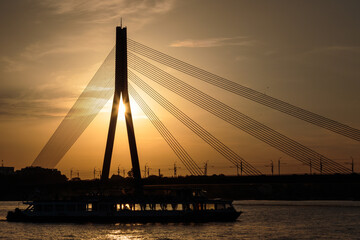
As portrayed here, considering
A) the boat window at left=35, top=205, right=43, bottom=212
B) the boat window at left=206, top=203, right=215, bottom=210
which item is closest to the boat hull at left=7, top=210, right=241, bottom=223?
the boat window at left=35, top=205, right=43, bottom=212

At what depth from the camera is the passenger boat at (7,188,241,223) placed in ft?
232

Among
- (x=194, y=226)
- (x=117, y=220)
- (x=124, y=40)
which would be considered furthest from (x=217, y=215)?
(x=124, y=40)

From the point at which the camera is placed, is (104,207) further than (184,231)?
Yes

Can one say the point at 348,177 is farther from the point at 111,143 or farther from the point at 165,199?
the point at 111,143

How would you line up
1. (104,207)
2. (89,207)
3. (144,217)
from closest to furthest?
(144,217)
(104,207)
(89,207)

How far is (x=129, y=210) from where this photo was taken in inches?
2827

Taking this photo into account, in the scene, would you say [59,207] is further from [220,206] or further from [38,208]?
[220,206]

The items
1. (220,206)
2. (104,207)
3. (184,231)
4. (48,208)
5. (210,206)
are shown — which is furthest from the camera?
(48,208)

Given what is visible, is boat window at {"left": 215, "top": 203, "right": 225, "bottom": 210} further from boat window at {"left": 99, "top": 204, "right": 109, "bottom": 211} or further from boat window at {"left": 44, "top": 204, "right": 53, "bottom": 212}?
boat window at {"left": 44, "top": 204, "right": 53, "bottom": 212}

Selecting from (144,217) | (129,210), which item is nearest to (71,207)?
(129,210)

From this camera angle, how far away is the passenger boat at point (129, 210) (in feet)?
232

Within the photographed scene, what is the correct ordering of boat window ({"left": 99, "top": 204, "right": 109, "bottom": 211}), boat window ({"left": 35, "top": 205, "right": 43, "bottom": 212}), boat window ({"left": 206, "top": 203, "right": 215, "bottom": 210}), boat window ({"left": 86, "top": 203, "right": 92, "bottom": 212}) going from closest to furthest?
boat window ({"left": 206, "top": 203, "right": 215, "bottom": 210}), boat window ({"left": 99, "top": 204, "right": 109, "bottom": 211}), boat window ({"left": 35, "top": 205, "right": 43, "bottom": 212}), boat window ({"left": 86, "top": 203, "right": 92, "bottom": 212})

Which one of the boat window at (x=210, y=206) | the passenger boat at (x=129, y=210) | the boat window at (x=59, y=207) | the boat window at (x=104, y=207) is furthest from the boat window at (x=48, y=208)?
the boat window at (x=210, y=206)

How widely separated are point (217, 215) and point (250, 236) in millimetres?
13377
